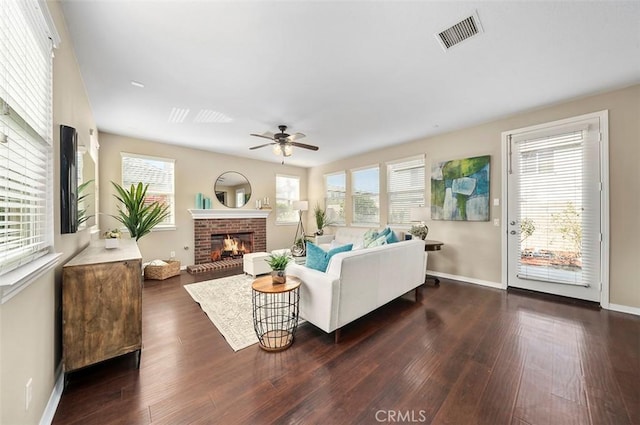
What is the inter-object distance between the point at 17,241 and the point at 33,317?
0.44m

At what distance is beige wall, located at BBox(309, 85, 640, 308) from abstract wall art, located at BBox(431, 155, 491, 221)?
0.12 metres

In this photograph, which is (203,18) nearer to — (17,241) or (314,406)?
(17,241)

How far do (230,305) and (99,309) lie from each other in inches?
58.8

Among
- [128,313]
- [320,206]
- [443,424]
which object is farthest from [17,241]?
[320,206]

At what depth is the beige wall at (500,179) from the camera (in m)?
2.80

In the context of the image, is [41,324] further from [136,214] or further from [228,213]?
[228,213]

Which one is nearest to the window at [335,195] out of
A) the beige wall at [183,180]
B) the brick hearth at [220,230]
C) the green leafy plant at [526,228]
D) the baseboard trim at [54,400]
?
the beige wall at [183,180]

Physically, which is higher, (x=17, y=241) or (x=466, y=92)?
(x=466, y=92)

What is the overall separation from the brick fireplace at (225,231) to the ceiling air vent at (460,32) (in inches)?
196

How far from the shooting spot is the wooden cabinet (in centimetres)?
163

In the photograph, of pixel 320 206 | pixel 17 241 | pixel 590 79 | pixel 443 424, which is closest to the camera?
pixel 17 241

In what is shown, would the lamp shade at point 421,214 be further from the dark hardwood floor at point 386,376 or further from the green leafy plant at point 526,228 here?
the dark hardwood floor at point 386,376

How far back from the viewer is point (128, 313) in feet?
5.97

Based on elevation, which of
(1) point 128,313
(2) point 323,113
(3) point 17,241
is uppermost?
(2) point 323,113
